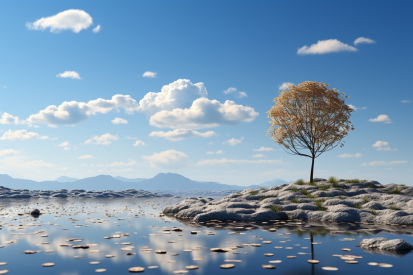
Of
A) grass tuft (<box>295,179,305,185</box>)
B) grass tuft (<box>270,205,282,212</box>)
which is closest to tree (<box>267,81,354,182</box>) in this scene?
grass tuft (<box>295,179,305,185</box>)

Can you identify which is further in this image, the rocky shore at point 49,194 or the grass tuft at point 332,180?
the rocky shore at point 49,194

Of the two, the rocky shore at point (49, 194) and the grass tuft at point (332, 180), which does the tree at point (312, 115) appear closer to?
the grass tuft at point (332, 180)

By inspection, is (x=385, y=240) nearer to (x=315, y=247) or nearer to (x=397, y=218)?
(x=315, y=247)

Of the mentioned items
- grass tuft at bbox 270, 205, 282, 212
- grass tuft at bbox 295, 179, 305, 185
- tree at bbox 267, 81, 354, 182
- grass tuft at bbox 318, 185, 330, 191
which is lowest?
grass tuft at bbox 270, 205, 282, 212

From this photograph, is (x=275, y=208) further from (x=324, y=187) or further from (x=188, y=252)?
(x=188, y=252)

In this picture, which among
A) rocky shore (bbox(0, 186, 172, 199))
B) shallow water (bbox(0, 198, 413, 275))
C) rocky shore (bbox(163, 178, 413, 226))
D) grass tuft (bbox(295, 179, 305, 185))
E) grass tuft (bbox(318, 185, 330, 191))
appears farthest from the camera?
rocky shore (bbox(0, 186, 172, 199))

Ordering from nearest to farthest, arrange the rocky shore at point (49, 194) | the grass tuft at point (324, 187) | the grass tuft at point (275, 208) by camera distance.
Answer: the grass tuft at point (275, 208) < the grass tuft at point (324, 187) < the rocky shore at point (49, 194)

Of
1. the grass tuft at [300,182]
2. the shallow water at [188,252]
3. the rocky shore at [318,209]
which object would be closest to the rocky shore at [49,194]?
the rocky shore at [318,209]

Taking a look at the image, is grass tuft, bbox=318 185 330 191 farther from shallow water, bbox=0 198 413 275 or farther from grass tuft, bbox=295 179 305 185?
shallow water, bbox=0 198 413 275

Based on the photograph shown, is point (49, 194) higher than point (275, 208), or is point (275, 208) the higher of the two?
point (275, 208)

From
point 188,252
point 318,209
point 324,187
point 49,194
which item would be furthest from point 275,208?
point 49,194

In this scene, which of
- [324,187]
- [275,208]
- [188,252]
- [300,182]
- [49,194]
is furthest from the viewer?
[49,194]

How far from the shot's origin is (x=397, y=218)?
1016 cm

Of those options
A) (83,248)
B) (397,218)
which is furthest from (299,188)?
(83,248)
